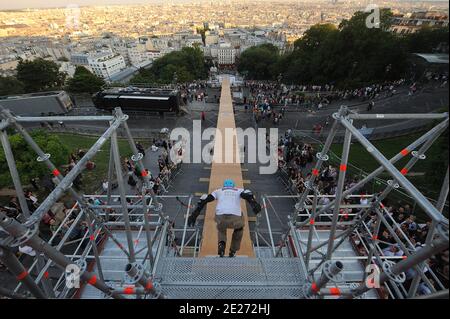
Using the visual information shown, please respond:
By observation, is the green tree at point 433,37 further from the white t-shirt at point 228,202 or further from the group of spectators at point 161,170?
the group of spectators at point 161,170

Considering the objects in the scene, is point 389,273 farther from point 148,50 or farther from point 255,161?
point 148,50

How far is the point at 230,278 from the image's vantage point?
17.6 ft

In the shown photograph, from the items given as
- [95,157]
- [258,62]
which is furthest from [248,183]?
[258,62]

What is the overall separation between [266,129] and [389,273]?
21396mm

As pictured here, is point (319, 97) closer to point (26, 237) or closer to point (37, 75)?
point (26, 237)

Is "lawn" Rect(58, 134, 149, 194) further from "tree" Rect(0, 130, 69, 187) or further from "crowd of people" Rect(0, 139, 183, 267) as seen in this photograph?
"tree" Rect(0, 130, 69, 187)

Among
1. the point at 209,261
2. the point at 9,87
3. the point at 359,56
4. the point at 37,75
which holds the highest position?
the point at 359,56

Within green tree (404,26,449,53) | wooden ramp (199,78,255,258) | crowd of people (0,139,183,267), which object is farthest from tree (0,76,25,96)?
green tree (404,26,449,53)

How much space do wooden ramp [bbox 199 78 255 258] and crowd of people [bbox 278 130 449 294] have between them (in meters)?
3.12

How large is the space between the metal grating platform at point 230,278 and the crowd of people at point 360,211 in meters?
2.33

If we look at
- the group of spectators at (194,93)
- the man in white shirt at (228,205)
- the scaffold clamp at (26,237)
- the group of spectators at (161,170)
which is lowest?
the group of spectators at (161,170)

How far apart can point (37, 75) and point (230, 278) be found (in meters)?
59.1

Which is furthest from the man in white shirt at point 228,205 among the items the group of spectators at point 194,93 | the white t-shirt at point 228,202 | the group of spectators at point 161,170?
the group of spectators at point 194,93

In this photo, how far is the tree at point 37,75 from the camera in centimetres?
4788
